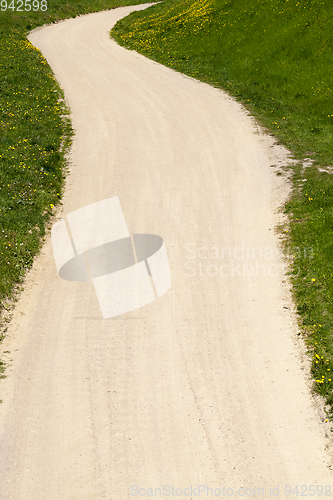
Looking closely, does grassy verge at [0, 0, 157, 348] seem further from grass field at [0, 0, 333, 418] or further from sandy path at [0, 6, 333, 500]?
sandy path at [0, 6, 333, 500]

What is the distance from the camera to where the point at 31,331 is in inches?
387

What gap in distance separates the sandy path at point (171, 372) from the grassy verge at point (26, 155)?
60 centimetres

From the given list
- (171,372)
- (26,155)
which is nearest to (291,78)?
(26,155)

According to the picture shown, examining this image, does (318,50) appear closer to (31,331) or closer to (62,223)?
(62,223)

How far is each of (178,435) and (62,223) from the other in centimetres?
816

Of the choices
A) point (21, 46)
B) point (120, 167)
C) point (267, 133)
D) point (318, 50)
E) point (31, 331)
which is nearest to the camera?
point (31, 331)

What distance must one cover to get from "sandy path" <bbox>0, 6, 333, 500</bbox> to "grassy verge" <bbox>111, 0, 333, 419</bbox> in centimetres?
68

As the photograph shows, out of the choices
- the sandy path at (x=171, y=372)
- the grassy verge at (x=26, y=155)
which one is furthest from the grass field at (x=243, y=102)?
the sandy path at (x=171, y=372)

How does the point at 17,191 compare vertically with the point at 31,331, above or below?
above

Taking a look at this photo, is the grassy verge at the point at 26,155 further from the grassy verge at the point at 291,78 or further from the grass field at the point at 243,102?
the grassy verge at the point at 291,78

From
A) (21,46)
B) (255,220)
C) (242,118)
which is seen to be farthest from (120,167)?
(21,46)

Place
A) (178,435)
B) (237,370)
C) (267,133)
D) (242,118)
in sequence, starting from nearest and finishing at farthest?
(178,435) < (237,370) < (267,133) < (242,118)

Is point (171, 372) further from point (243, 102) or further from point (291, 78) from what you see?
point (291, 78)

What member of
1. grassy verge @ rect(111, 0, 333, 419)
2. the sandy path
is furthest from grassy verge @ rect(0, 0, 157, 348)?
grassy verge @ rect(111, 0, 333, 419)
